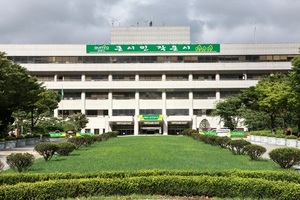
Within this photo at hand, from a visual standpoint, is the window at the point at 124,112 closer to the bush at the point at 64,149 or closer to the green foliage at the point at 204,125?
the green foliage at the point at 204,125

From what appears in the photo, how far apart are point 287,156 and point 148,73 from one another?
63145mm

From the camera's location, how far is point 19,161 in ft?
53.6

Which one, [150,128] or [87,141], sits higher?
[150,128]

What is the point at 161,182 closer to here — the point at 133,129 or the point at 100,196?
the point at 100,196

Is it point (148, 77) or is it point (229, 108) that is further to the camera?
point (148, 77)

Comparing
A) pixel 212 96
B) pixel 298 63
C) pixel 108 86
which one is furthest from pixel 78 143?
pixel 212 96

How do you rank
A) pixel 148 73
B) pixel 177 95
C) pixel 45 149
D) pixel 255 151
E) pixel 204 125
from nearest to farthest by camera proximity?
pixel 255 151, pixel 45 149, pixel 204 125, pixel 148 73, pixel 177 95

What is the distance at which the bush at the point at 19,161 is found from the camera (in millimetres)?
16139

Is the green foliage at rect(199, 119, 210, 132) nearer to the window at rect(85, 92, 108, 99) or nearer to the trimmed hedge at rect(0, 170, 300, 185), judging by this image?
the window at rect(85, 92, 108, 99)

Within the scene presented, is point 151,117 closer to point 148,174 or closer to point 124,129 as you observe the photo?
point 124,129

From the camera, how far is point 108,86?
77.8 metres

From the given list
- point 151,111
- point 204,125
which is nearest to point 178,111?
point 151,111

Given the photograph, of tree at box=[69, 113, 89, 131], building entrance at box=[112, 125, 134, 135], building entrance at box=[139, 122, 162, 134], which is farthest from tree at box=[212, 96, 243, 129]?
tree at box=[69, 113, 89, 131]

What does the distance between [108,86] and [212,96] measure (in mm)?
20055
